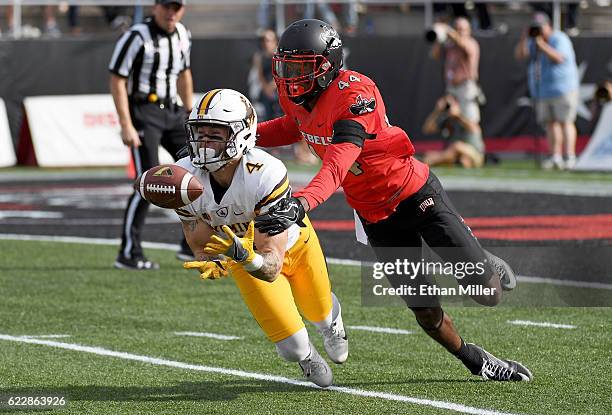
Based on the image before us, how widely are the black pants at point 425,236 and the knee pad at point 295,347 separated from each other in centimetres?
54

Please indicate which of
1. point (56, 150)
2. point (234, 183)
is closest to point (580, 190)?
point (56, 150)

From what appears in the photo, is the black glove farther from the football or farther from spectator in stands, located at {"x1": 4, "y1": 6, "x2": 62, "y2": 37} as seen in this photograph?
spectator in stands, located at {"x1": 4, "y1": 6, "x2": 62, "y2": 37}

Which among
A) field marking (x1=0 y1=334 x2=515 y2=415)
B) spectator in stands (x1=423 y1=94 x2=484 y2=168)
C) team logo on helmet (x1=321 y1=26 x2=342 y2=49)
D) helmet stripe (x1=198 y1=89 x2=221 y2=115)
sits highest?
team logo on helmet (x1=321 y1=26 x2=342 y2=49)

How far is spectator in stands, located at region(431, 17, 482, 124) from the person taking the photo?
16.7 m

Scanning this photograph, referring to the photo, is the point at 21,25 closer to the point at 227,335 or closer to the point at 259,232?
the point at 227,335

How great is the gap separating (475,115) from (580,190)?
3.01 meters

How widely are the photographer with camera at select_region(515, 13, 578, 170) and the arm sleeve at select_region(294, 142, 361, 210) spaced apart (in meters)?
11.3

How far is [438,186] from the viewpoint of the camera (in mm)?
6016

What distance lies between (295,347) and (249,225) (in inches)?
29.2

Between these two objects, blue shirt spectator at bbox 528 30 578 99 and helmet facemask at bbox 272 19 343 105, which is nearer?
helmet facemask at bbox 272 19 343 105

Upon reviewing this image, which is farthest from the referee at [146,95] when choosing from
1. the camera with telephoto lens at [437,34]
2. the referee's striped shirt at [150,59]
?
the camera with telephoto lens at [437,34]

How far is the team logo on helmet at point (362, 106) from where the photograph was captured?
5.60 meters

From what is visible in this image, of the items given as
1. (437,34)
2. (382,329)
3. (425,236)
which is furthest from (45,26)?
(425,236)

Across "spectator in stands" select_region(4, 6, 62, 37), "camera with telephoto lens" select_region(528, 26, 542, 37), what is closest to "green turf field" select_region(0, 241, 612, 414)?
"camera with telephoto lens" select_region(528, 26, 542, 37)
